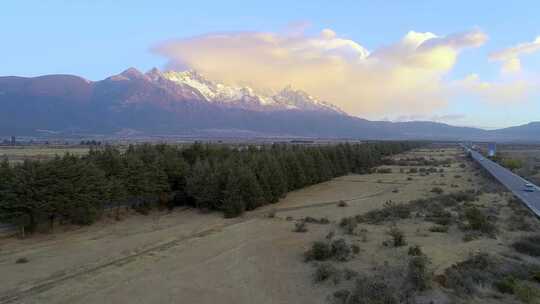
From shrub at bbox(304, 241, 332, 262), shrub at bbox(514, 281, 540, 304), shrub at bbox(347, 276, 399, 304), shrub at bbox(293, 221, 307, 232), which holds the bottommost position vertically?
shrub at bbox(293, 221, 307, 232)

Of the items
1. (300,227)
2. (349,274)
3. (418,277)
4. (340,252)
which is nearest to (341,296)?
(349,274)

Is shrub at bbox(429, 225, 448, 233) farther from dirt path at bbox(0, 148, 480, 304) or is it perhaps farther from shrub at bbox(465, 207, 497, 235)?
dirt path at bbox(0, 148, 480, 304)

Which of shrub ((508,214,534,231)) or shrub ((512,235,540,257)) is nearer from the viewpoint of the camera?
shrub ((512,235,540,257))

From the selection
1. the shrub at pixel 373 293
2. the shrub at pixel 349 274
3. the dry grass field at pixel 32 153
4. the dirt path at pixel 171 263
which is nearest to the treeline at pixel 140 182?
the dirt path at pixel 171 263

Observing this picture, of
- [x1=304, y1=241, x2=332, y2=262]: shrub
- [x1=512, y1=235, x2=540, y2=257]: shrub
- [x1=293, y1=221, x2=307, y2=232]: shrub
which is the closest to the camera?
[x1=512, y1=235, x2=540, y2=257]: shrub

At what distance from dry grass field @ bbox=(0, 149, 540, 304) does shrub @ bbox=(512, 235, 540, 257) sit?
17.8 inches

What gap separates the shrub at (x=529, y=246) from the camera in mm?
22719

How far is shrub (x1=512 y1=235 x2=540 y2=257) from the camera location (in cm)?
2272

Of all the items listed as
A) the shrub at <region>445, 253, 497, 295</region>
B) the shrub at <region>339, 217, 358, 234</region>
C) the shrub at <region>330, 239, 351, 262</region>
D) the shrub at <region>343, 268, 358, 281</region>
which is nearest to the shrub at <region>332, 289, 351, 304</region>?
the shrub at <region>343, 268, 358, 281</region>

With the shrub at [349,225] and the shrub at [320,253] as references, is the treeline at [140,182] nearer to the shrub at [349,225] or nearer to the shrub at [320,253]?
the shrub at [349,225]

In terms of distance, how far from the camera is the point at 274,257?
24.8 meters

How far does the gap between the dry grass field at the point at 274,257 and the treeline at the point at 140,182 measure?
211 centimetres

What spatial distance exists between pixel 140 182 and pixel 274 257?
22926 mm

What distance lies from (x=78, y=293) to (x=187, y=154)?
39.4 metres
